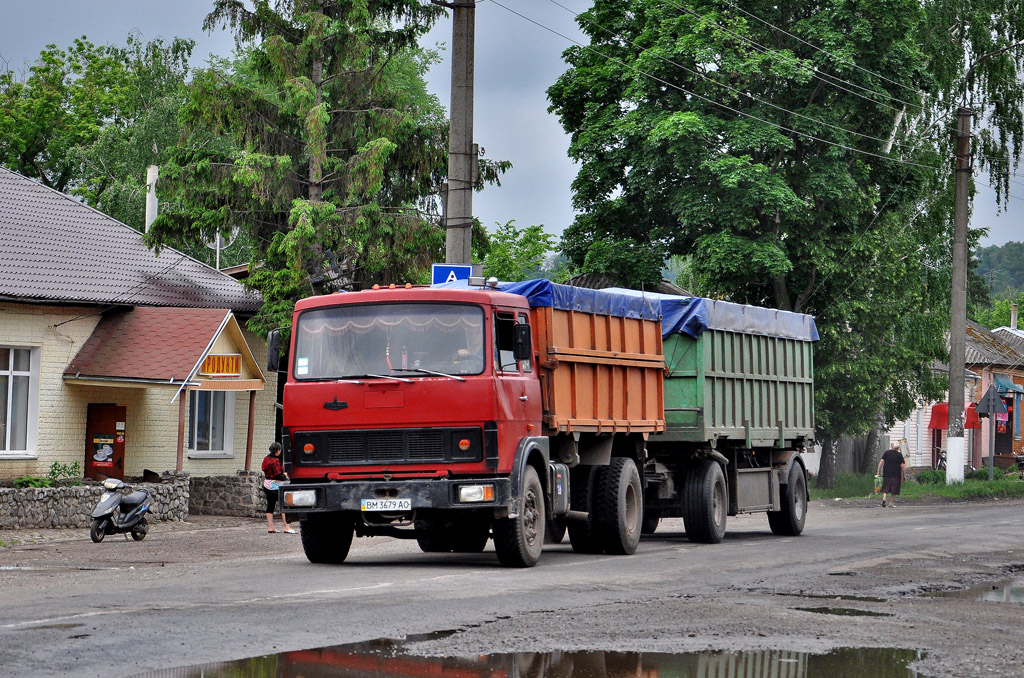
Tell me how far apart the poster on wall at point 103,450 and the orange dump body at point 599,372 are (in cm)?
1239

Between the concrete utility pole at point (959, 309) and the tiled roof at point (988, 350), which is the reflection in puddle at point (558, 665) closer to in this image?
the concrete utility pole at point (959, 309)

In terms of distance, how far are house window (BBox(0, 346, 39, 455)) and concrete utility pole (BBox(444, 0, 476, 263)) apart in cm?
1034

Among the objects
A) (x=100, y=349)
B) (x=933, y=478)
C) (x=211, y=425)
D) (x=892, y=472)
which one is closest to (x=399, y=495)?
(x=100, y=349)

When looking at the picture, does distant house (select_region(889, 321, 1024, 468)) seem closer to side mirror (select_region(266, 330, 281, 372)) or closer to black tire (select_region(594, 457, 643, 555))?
black tire (select_region(594, 457, 643, 555))

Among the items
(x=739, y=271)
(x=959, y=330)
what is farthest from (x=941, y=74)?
(x=739, y=271)

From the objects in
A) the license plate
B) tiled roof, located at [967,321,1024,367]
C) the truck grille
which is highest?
tiled roof, located at [967,321,1024,367]

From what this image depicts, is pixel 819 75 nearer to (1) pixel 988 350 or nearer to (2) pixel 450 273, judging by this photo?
(2) pixel 450 273

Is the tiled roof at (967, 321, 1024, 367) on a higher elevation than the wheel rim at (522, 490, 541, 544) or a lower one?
higher

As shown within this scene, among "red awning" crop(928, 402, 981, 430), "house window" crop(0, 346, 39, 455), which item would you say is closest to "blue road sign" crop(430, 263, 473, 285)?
"house window" crop(0, 346, 39, 455)

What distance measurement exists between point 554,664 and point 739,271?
1007 inches

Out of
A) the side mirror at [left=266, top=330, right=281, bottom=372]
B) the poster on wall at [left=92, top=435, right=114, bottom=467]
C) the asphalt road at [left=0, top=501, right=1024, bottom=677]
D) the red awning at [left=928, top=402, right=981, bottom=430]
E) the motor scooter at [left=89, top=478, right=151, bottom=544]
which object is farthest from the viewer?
the red awning at [left=928, top=402, right=981, bottom=430]

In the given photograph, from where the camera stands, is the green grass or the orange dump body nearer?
the orange dump body

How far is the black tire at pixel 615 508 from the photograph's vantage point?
16.8m

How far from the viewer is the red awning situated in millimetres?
40312
